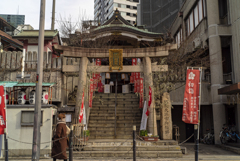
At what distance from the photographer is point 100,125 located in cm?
1487

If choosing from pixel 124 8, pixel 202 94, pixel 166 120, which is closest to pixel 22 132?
pixel 166 120

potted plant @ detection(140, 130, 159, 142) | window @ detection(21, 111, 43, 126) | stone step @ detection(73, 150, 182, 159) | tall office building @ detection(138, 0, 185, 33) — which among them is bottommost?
stone step @ detection(73, 150, 182, 159)

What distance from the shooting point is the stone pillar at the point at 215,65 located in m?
15.9

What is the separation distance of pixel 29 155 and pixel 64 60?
7.44m

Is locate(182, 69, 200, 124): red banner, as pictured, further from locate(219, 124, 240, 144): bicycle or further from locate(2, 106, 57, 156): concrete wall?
locate(219, 124, 240, 144): bicycle

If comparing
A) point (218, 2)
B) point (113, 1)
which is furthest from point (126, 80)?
point (113, 1)

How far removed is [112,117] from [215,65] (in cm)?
837

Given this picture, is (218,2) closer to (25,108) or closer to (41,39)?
(41,39)

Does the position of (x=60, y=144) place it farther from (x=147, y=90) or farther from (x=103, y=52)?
(x=103, y=52)

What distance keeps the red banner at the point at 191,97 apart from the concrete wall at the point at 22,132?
6.32 m

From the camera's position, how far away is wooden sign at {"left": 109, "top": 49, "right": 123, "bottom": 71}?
13.7 metres

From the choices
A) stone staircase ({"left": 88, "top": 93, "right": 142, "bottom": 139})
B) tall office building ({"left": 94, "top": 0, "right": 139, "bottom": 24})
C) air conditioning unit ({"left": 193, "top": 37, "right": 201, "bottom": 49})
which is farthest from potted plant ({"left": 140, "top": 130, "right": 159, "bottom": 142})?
tall office building ({"left": 94, "top": 0, "right": 139, "bottom": 24})

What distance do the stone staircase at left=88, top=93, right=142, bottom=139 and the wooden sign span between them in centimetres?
225

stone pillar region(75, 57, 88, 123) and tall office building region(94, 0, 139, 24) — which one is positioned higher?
tall office building region(94, 0, 139, 24)
